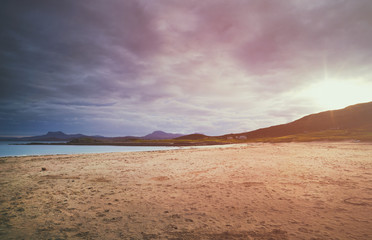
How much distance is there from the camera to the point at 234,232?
234 inches

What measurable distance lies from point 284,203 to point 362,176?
8696mm

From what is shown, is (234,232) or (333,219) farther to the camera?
(333,219)

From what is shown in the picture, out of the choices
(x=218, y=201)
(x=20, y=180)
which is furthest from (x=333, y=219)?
(x=20, y=180)

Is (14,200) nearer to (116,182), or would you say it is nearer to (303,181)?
(116,182)

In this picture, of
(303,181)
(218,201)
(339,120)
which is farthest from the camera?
Result: (339,120)

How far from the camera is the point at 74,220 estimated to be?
714cm

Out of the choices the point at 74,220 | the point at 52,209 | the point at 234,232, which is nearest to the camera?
the point at 234,232

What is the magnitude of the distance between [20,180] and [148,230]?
13.1m

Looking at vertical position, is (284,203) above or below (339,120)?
below

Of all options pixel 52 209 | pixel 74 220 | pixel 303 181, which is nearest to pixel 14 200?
pixel 52 209

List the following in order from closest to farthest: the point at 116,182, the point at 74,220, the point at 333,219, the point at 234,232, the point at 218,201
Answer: the point at 234,232
the point at 333,219
the point at 74,220
the point at 218,201
the point at 116,182

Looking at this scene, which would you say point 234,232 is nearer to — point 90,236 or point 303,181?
point 90,236

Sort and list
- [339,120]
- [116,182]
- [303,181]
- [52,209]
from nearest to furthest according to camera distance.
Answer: [52,209] < [303,181] < [116,182] < [339,120]

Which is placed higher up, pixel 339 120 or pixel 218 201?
pixel 339 120
